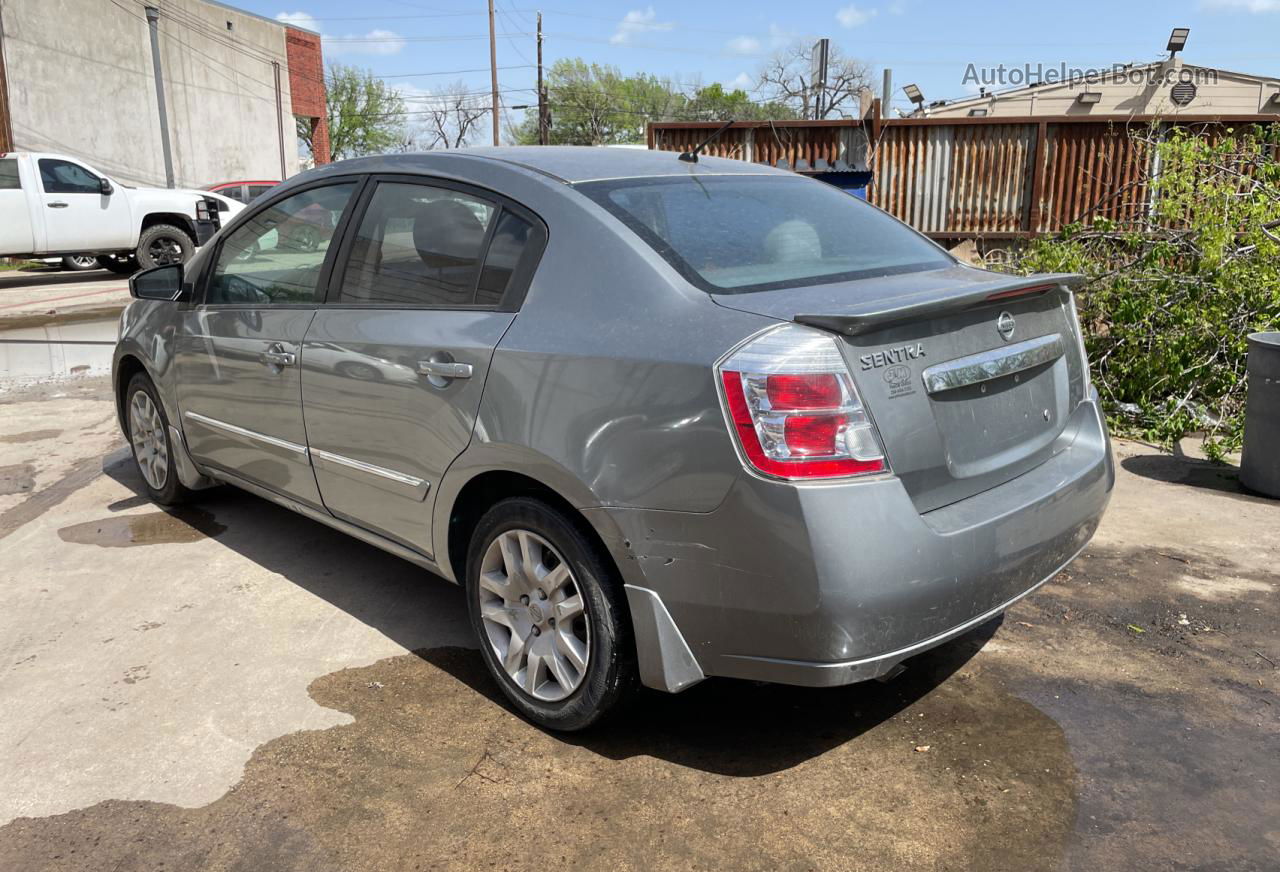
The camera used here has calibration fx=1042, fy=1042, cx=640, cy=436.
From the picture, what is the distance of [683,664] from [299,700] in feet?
4.60

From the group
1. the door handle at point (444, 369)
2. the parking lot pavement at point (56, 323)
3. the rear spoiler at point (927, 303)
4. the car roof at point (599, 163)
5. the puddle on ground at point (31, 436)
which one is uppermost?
the car roof at point (599, 163)

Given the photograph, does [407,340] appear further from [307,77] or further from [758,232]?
[307,77]

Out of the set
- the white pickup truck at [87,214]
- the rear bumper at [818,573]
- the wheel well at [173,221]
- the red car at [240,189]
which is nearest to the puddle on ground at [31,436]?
the rear bumper at [818,573]

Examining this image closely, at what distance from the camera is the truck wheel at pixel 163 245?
16891 mm

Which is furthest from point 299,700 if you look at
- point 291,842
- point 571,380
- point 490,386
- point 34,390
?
point 34,390

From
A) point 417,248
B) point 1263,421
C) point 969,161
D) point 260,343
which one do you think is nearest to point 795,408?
point 417,248

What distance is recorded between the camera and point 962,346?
2.80 m

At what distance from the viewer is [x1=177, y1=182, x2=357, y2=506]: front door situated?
12.9 ft

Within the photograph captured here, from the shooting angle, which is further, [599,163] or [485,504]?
[599,163]

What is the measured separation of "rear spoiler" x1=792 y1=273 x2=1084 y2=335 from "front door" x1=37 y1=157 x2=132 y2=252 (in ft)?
54.5

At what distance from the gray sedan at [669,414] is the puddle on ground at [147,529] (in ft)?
4.07

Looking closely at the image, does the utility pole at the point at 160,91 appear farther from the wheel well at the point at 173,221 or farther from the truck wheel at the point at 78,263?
the wheel well at the point at 173,221

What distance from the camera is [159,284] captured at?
4.77m

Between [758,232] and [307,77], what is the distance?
41.6 metres
